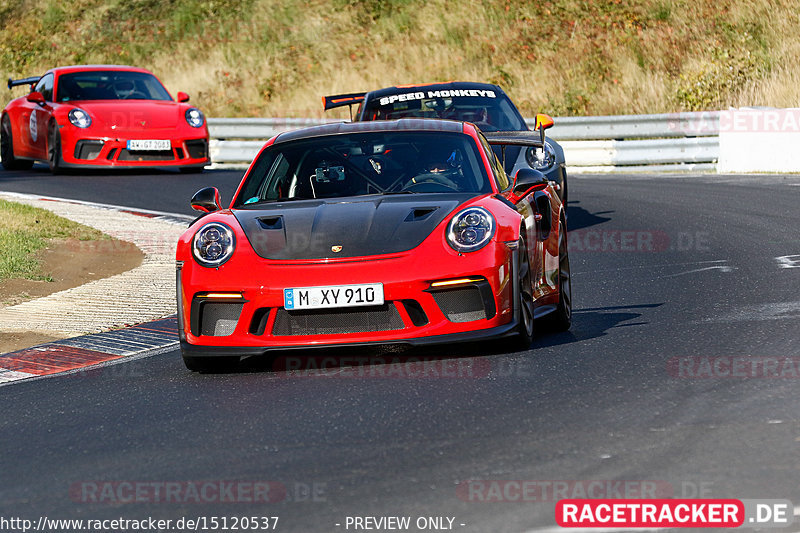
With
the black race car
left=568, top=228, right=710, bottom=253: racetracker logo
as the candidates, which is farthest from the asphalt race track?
the black race car

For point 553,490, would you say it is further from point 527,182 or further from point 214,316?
point 527,182

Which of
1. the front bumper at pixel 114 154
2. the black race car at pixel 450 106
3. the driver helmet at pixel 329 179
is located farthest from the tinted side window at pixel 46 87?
the driver helmet at pixel 329 179

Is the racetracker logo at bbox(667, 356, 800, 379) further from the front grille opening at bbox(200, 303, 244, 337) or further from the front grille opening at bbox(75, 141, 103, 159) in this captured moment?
the front grille opening at bbox(75, 141, 103, 159)

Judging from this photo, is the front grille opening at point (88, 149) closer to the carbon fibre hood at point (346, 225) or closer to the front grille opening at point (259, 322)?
the carbon fibre hood at point (346, 225)

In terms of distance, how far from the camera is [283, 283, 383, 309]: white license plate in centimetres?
662

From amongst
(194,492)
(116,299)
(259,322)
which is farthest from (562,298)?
(194,492)

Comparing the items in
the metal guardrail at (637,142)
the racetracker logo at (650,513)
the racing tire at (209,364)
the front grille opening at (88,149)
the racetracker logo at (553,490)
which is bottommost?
the metal guardrail at (637,142)

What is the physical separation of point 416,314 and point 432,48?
2679 centimetres

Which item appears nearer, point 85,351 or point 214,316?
point 214,316

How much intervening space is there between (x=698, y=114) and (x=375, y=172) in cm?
1373

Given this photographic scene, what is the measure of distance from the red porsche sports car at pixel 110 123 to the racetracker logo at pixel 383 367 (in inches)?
484

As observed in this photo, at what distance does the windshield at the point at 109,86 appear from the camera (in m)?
20.0

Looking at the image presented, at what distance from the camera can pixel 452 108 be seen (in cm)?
1386

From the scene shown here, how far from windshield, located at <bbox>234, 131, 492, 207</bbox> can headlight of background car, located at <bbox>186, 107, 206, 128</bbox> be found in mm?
11644
